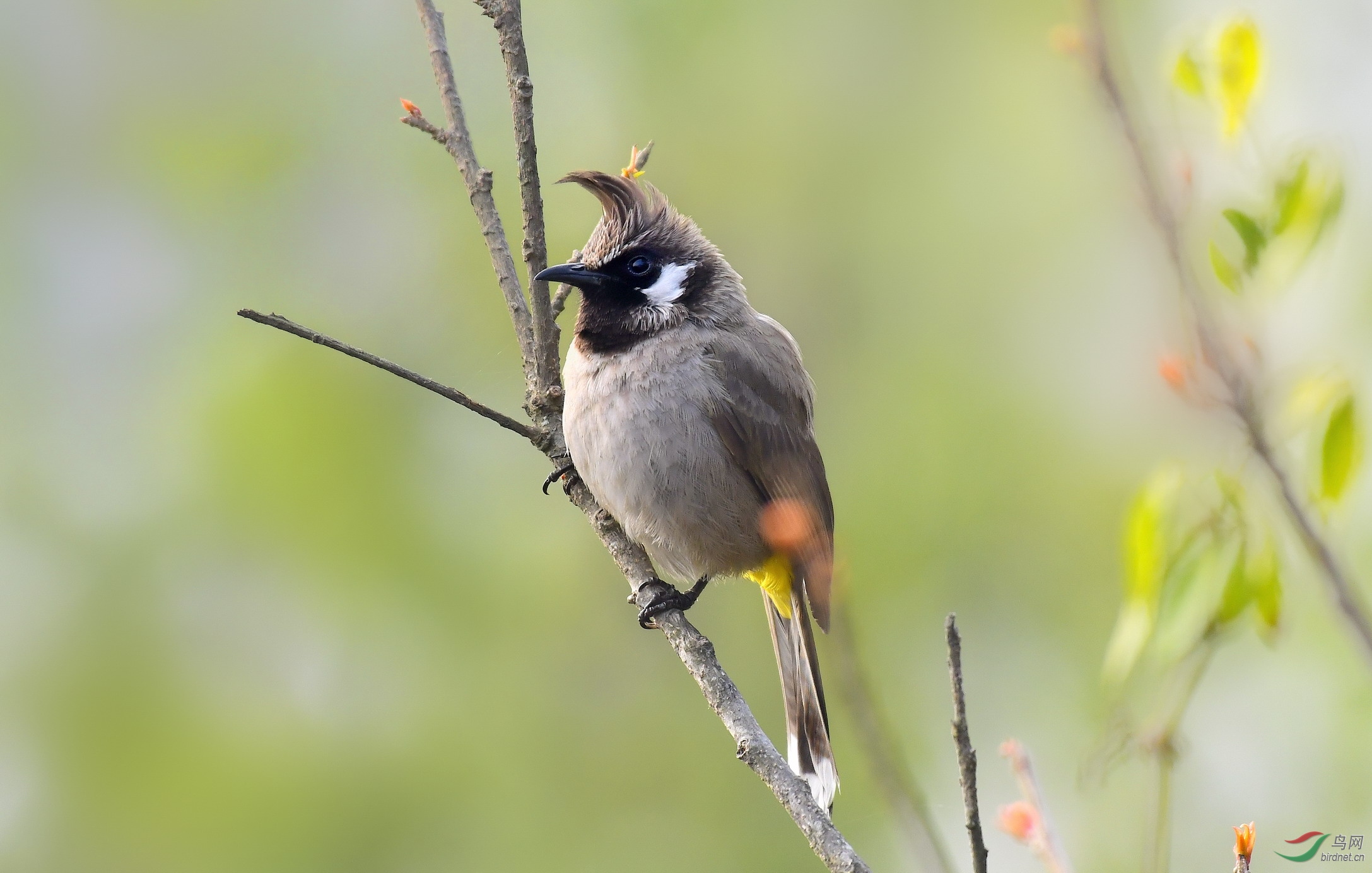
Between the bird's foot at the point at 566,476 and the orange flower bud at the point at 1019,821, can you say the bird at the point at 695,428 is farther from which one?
the orange flower bud at the point at 1019,821

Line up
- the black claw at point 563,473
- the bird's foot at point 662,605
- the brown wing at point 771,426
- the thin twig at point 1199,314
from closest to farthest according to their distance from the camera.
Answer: the thin twig at point 1199,314
the bird's foot at point 662,605
the black claw at point 563,473
the brown wing at point 771,426

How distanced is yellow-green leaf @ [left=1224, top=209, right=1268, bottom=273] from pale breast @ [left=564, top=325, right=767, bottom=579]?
2.68 meters

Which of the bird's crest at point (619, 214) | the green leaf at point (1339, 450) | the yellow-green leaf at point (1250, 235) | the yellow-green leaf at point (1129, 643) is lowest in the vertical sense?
the yellow-green leaf at point (1129, 643)

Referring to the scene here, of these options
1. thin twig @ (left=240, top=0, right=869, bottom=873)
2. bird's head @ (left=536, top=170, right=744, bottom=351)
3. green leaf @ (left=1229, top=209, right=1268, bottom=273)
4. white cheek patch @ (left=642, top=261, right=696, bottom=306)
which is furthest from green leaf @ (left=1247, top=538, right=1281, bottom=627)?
white cheek patch @ (left=642, top=261, right=696, bottom=306)

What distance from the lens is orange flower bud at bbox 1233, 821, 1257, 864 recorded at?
57.6 inches

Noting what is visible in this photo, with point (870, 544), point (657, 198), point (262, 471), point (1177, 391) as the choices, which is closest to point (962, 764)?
point (1177, 391)

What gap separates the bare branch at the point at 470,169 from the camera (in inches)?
134

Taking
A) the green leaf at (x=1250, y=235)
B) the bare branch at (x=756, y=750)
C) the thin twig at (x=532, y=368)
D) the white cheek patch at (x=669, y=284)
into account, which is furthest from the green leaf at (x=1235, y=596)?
the white cheek patch at (x=669, y=284)

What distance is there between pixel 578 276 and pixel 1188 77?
2.72m

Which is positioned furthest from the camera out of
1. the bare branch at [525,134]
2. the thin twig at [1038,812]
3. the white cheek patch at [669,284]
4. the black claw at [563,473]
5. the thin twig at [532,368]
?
the white cheek patch at [669,284]

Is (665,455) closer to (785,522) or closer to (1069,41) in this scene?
(785,522)

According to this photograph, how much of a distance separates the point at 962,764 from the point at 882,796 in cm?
26

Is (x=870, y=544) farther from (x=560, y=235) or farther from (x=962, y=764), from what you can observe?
(x=962, y=764)

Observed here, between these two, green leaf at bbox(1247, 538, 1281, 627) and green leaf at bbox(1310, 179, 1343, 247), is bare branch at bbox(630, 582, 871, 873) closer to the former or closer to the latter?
green leaf at bbox(1247, 538, 1281, 627)
